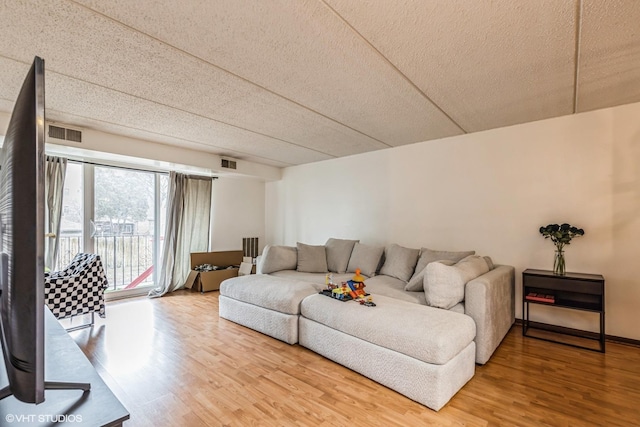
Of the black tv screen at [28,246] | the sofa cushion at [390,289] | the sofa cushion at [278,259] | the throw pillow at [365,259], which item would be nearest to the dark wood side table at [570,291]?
the sofa cushion at [390,289]

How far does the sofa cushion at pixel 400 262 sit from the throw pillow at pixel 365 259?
0.13 metres

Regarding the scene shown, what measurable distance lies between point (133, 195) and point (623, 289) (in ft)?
20.7

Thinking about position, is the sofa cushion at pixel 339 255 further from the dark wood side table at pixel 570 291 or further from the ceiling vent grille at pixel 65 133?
the ceiling vent grille at pixel 65 133

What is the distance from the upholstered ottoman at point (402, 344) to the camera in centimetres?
189

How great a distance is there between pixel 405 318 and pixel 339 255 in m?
2.06

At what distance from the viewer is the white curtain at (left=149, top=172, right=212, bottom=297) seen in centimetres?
483

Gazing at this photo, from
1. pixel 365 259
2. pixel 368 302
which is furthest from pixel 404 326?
pixel 365 259

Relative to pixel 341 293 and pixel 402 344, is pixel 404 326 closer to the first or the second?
pixel 402 344

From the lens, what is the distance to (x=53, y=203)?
3785 mm

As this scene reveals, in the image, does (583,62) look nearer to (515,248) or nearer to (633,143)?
(633,143)

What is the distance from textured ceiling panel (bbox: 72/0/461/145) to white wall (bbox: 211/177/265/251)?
131 inches

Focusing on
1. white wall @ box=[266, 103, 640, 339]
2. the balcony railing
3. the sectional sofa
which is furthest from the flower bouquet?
the balcony railing

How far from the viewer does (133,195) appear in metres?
4.77

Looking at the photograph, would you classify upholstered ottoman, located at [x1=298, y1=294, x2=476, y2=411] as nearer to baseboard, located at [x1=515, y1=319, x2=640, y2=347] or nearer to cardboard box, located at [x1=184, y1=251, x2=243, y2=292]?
baseboard, located at [x1=515, y1=319, x2=640, y2=347]
